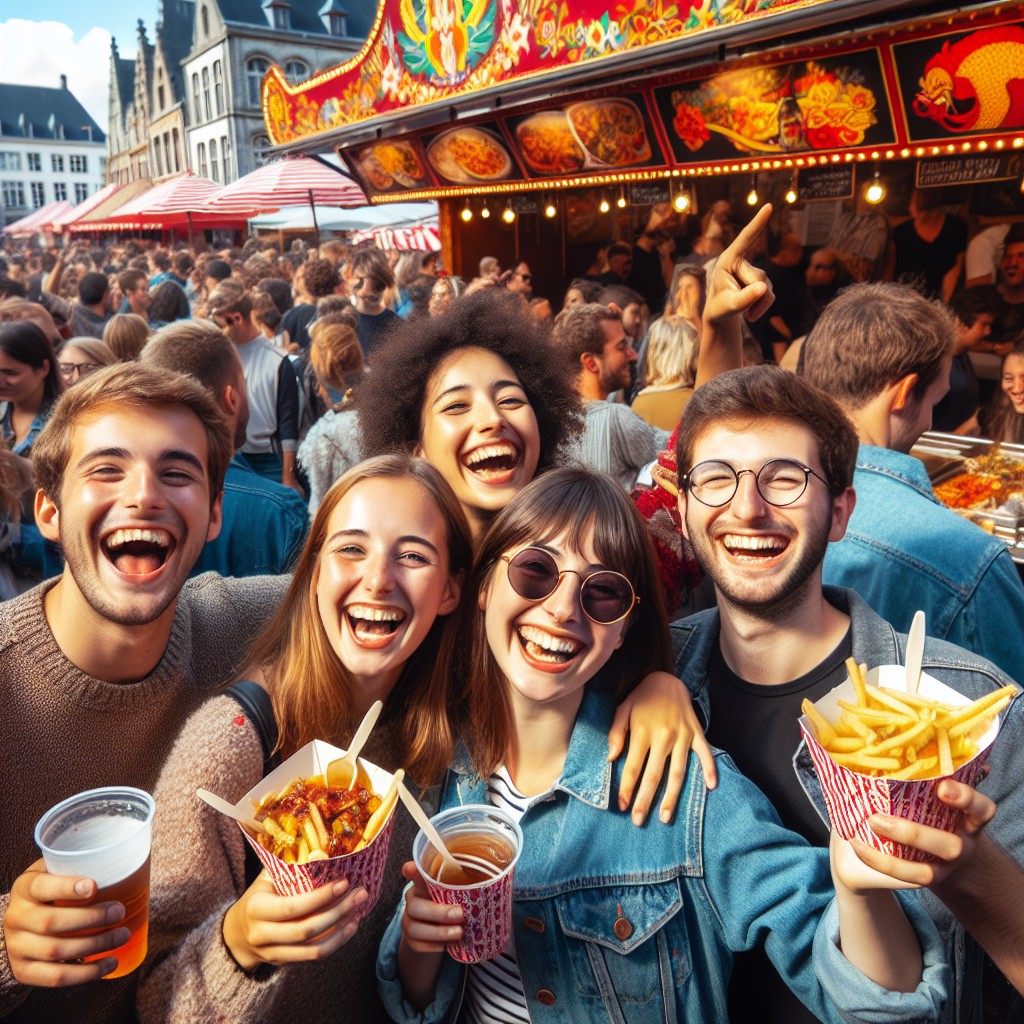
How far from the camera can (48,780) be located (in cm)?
174

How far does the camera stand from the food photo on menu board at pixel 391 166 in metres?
10.5

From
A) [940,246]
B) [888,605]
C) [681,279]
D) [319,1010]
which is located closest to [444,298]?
[681,279]

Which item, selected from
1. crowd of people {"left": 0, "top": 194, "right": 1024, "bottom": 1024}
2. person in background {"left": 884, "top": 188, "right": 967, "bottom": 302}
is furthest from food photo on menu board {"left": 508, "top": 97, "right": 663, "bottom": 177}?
crowd of people {"left": 0, "top": 194, "right": 1024, "bottom": 1024}

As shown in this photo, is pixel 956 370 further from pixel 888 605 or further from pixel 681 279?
pixel 888 605

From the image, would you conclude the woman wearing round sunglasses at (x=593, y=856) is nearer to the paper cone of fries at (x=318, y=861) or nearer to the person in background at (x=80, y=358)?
the paper cone of fries at (x=318, y=861)

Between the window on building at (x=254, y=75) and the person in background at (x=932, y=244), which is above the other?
the window on building at (x=254, y=75)

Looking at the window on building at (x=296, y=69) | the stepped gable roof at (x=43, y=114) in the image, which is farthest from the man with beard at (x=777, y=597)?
the stepped gable roof at (x=43, y=114)

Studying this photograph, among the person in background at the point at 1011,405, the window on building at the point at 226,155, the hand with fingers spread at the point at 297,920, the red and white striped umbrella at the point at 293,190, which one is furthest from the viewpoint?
the window on building at the point at 226,155

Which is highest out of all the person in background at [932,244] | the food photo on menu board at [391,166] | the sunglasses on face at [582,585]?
the food photo on menu board at [391,166]

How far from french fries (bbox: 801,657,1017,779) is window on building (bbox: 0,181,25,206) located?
98933 mm

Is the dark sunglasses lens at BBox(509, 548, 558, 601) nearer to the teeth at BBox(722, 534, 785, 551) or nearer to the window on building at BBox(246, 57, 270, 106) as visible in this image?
the teeth at BBox(722, 534, 785, 551)

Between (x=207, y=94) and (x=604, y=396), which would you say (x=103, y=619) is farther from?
(x=207, y=94)

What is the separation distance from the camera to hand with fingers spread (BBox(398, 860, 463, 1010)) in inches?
55.4

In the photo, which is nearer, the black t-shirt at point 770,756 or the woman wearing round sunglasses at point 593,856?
the woman wearing round sunglasses at point 593,856
